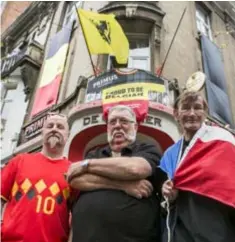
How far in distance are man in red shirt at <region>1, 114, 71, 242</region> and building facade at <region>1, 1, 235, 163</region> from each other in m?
5.03

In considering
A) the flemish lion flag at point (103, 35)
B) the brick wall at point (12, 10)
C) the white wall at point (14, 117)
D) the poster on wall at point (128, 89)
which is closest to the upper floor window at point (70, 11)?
the white wall at point (14, 117)

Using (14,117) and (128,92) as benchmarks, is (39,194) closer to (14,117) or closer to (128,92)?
(128,92)

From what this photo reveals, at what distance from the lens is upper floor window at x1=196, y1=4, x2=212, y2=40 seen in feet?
45.1

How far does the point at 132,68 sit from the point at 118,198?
6823 mm

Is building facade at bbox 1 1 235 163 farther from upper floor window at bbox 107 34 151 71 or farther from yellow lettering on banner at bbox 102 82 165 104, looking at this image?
yellow lettering on banner at bbox 102 82 165 104

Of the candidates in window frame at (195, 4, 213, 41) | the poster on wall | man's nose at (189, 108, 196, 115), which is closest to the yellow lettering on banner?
the poster on wall

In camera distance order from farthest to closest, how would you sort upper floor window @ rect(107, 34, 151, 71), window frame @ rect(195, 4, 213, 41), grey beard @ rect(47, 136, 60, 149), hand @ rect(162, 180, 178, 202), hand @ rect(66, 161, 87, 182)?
window frame @ rect(195, 4, 213, 41)
upper floor window @ rect(107, 34, 151, 71)
grey beard @ rect(47, 136, 60, 149)
hand @ rect(66, 161, 87, 182)
hand @ rect(162, 180, 178, 202)

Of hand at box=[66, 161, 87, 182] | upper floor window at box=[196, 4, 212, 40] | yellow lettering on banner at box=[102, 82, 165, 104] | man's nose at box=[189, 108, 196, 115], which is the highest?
upper floor window at box=[196, 4, 212, 40]

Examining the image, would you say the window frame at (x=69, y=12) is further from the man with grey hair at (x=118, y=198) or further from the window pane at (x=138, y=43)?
the man with grey hair at (x=118, y=198)

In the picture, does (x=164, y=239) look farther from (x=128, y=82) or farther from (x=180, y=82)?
Result: (x=180, y=82)

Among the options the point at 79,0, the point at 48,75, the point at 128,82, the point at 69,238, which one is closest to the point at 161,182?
the point at 69,238

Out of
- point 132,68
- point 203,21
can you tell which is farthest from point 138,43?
point 203,21

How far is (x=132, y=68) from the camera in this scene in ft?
30.0

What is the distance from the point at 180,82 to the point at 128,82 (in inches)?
96.5
